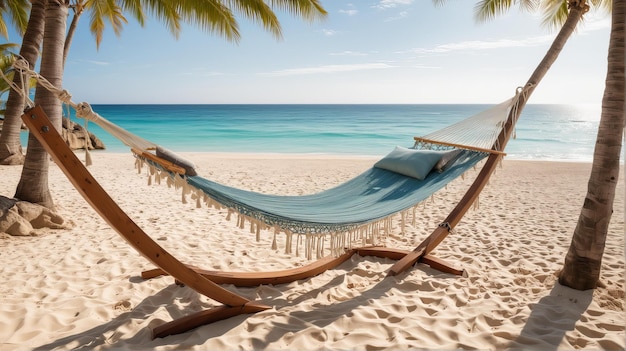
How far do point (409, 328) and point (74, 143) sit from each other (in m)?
9.69

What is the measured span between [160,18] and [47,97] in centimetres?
127

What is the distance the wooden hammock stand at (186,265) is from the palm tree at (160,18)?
62.2 inches

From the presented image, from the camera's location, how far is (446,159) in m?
2.21

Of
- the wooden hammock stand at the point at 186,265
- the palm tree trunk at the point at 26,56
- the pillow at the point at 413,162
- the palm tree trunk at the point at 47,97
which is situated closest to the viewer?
the wooden hammock stand at the point at 186,265

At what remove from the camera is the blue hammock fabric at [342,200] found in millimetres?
1523

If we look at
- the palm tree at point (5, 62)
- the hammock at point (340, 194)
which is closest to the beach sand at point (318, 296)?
the hammock at point (340, 194)

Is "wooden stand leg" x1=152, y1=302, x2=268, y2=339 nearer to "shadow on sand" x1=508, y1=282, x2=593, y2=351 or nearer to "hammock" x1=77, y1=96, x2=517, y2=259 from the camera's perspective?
"hammock" x1=77, y1=96, x2=517, y2=259

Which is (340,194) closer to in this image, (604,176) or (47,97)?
(604,176)

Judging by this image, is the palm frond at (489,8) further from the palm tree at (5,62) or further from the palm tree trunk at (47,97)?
the palm tree at (5,62)

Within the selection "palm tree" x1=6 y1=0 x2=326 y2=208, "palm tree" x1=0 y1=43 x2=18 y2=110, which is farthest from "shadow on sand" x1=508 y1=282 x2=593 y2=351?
"palm tree" x1=0 y1=43 x2=18 y2=110

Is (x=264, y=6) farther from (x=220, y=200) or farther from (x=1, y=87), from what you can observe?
(x=1, y=87)

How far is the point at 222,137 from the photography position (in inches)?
677

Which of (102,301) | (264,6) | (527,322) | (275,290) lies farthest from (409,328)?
(264,6)

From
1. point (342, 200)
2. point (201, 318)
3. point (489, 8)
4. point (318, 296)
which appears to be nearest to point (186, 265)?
point (201, 318)
